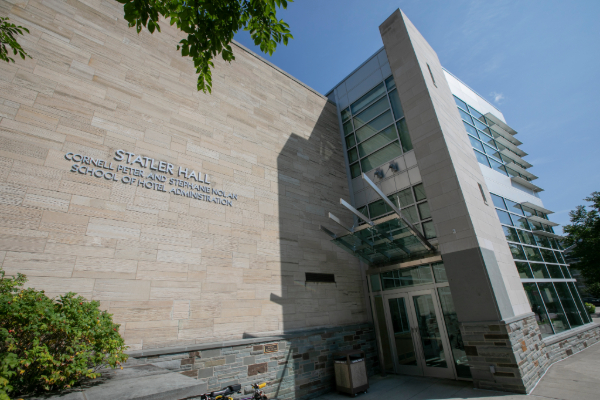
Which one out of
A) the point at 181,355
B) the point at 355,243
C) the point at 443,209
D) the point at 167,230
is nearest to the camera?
the point at 181,355

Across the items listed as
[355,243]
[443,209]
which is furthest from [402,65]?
[355,243]

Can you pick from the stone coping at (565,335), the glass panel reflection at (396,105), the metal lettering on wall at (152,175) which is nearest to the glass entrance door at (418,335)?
the stone coping at (565,335)

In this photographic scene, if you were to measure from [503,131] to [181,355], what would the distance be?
1623cm

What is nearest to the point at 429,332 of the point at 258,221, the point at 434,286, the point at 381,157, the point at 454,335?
the point at 454,335

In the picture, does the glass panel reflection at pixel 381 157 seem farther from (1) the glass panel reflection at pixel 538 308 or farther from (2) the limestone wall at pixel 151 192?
(1) the glass panel reflection at pixel 538 308

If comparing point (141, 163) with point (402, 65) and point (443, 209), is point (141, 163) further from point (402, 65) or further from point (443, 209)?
point (402, 65)

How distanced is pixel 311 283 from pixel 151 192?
204 inches

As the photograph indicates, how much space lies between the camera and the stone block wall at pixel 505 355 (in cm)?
611

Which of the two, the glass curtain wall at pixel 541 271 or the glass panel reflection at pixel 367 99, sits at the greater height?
the glass panel reflection at pixel 367 99

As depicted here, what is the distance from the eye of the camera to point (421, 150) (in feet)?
28.6

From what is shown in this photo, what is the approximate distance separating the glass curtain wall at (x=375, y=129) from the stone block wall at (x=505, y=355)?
5.88m

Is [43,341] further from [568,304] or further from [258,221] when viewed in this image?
[568,304]

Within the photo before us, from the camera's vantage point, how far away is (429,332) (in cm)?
818

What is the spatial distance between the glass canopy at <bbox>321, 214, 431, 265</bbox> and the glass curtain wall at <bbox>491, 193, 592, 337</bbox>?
3.56m
